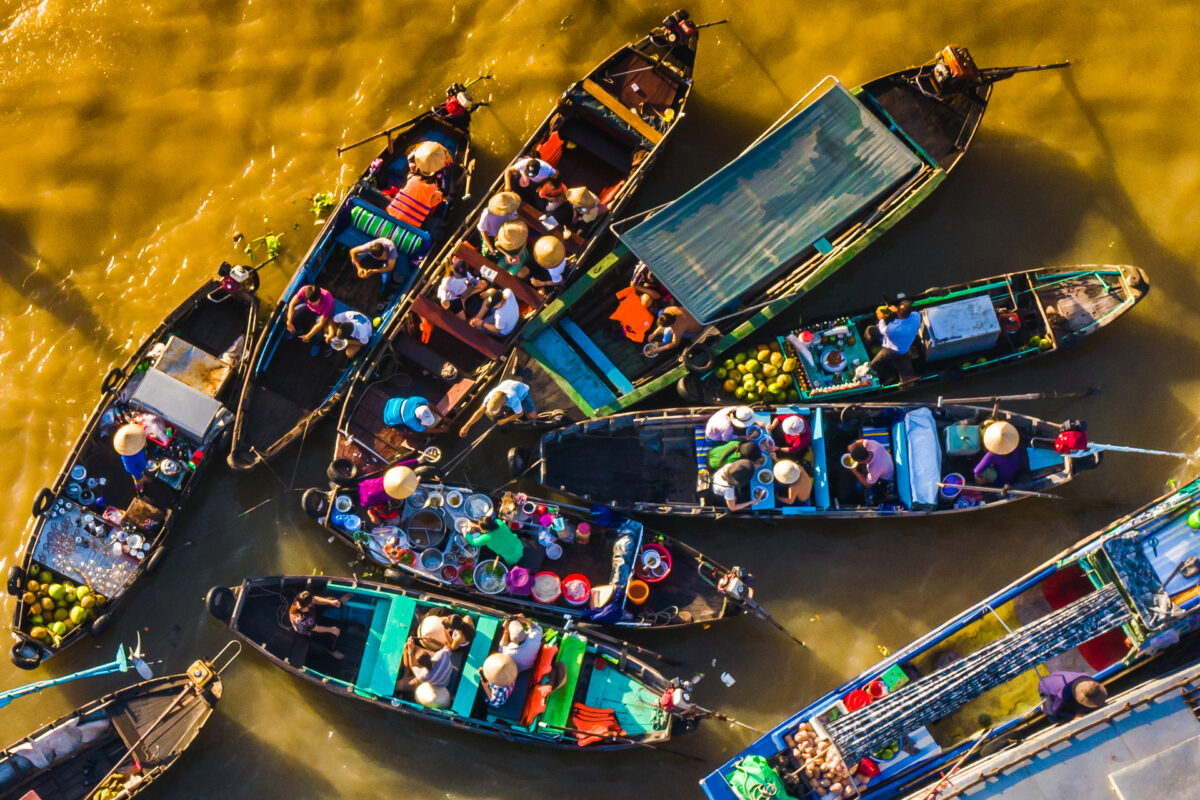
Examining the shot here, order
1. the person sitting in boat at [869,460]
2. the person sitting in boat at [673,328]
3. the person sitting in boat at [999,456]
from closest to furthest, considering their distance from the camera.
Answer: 1. the person sitting in boat at [999,456]
2. the person sitting in boat at [869,460]
3. the person sitting in boat at [673,328]

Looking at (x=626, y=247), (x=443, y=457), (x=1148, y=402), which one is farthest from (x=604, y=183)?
(x=1148, y=402)

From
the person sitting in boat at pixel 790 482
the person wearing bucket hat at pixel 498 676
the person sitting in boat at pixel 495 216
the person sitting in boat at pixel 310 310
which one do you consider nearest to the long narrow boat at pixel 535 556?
the person wearing bucket hat at pixel 498 676

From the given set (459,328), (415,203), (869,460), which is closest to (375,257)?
(415,203)

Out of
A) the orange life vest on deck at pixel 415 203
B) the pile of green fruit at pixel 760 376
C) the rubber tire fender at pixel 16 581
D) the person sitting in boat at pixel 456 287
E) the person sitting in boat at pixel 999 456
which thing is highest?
the orange life vest on deck at pixel 415 203

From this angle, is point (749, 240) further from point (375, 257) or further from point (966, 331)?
point (375, 257)

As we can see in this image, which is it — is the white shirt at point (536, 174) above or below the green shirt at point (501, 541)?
above

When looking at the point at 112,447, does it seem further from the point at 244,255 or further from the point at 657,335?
the point at 657,335

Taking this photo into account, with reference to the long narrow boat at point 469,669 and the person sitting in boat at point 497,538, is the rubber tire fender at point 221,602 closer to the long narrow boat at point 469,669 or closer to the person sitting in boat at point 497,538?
the long narrow boat at point 469,669
